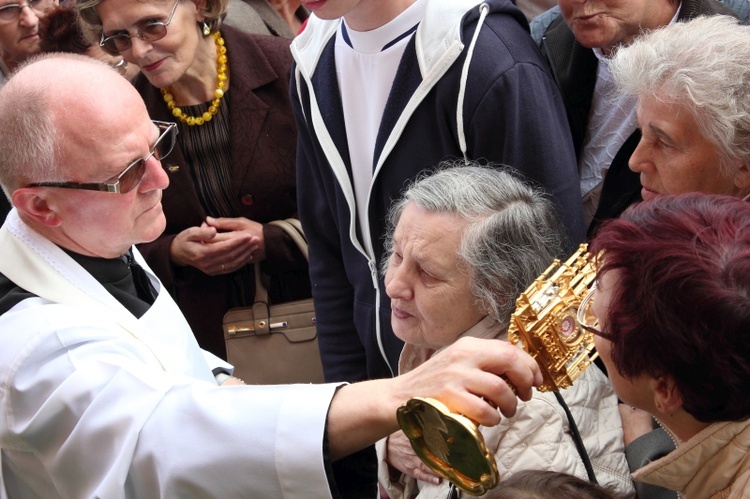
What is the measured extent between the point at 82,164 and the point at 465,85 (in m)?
0.99

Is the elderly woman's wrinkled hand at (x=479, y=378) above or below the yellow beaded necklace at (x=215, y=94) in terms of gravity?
above

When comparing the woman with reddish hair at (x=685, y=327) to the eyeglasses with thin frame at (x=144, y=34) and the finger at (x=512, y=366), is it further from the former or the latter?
the eyeglasses with thin frame at (x=144, y=34)

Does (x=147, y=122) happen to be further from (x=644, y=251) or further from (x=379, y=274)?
(x=644, y=251)

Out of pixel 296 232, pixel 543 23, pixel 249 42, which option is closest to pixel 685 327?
pixel 543 23

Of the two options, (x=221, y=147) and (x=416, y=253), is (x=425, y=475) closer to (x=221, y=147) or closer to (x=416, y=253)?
(x=416, y=253)

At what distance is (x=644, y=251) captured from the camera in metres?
1.59

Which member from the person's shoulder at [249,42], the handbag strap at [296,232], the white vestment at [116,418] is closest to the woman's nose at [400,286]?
the white vestment at [116,418]

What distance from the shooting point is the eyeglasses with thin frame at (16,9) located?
3.57 metres

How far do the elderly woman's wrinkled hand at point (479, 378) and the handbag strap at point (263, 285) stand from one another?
165cm

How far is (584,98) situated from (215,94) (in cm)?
133

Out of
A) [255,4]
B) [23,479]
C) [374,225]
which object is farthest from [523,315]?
[255,4]

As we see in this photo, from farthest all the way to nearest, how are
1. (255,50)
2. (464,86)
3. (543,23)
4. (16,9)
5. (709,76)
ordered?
(16,9)
(255,50)
(543,23)
(464,86)
(709,76)

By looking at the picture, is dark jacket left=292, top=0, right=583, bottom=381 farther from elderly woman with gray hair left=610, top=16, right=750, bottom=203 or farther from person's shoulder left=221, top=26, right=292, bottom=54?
person's shoulder left=221, top=26, right=292, bottom=54

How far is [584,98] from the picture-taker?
2801 millimetres
